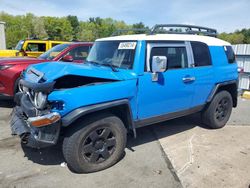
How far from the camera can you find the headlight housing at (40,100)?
3.02m

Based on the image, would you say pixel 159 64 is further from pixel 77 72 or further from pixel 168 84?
pixel 77 72

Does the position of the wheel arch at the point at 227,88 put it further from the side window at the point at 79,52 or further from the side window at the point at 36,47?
the side window at the point at 36,47

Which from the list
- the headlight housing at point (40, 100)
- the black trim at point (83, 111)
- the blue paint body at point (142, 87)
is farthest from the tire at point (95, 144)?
the headlight housing at point (40, 100)

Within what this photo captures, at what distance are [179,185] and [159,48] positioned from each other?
2.08 meters

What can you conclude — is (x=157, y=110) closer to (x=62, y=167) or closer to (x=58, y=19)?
(x=62, y=167)

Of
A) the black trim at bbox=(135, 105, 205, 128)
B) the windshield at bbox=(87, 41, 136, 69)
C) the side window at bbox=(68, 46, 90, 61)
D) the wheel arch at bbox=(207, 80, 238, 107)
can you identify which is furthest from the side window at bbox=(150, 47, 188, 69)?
the side window at bbox=(68, 46, 90, 61)

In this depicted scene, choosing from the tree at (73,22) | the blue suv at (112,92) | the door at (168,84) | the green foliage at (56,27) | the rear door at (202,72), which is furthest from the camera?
the tree at (73,22)

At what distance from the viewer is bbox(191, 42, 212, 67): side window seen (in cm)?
445

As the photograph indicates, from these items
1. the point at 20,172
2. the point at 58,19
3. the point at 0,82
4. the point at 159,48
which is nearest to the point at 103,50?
the point at 159,48

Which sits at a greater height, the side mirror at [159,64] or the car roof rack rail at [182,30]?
the car roof rack rail at [182,30]

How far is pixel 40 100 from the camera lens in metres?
3.07

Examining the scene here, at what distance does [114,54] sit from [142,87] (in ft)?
2.62

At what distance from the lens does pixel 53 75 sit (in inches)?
121

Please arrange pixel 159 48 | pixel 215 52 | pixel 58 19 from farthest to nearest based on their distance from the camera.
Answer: pixel 58 19 < pixel 215 52 < pixel 159 48
